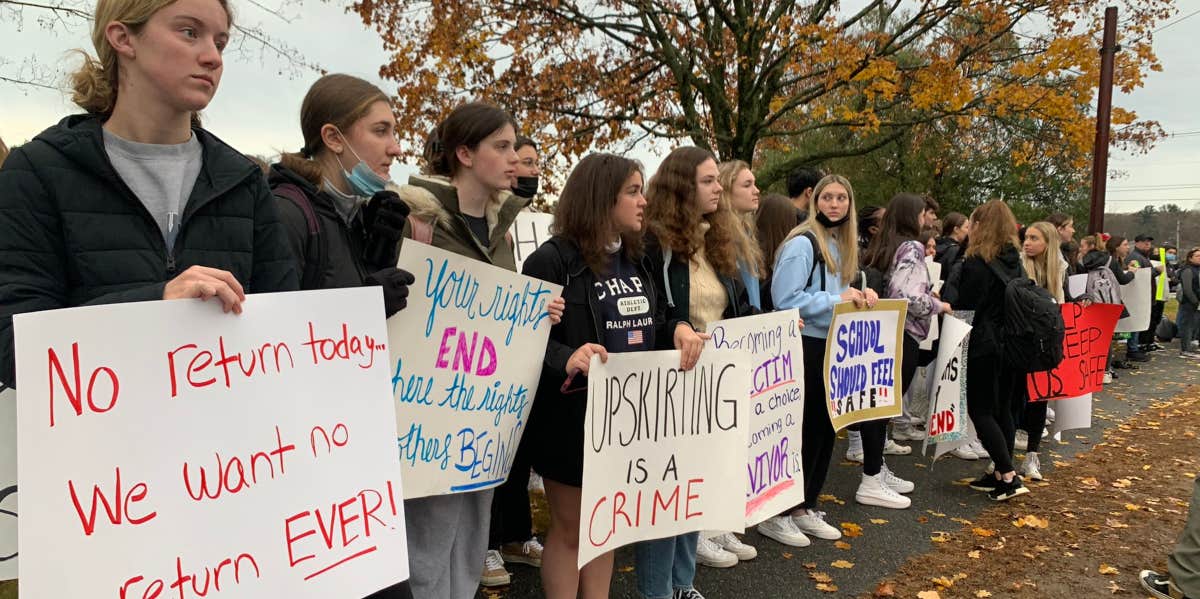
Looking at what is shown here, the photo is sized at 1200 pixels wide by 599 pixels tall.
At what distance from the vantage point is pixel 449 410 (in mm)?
2572

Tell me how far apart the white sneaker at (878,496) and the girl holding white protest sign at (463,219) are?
10.8ft

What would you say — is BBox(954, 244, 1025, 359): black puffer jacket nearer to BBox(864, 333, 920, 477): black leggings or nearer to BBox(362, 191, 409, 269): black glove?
BBox(864, 333, 920, 477): black leggings

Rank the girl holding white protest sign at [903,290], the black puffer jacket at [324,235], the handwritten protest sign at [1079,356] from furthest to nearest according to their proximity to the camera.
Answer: the handwritten protest sign at [1079,356] < the girl holding white protest sign at [903,290] < the black puffer jacket at [324,235]

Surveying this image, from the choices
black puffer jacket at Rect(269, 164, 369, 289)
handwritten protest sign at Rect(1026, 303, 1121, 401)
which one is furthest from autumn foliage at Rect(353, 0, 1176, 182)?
black puffer jacket at Rect(269, 164, 369, 289)

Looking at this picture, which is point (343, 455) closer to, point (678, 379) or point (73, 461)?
point (73, 461)

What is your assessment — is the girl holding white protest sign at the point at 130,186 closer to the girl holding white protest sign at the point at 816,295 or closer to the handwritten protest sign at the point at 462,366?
the handwritten protest sign at the point at 462,366

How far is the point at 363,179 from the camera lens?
2.30 metres

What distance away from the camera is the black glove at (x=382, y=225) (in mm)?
2231

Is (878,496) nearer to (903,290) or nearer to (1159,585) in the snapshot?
(903,290)

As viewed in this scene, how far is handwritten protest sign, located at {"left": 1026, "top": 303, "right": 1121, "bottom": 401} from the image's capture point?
5.66 m

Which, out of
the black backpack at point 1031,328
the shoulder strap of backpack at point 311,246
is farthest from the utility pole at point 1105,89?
the shoulder strap of backpack at point 311,246

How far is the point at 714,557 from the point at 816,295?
150 centimetres

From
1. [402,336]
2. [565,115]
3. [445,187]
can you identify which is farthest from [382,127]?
[565,115]

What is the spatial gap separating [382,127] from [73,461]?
129cm
